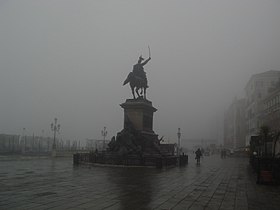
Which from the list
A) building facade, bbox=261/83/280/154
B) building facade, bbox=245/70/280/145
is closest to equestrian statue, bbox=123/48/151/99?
building facade, bbox=261/83/280/154

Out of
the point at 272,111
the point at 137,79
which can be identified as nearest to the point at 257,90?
the point at 272,111

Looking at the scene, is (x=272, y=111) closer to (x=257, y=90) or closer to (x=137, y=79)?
(x=257, y=90)

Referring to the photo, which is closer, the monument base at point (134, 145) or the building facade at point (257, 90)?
the monument base at point (134, 145)

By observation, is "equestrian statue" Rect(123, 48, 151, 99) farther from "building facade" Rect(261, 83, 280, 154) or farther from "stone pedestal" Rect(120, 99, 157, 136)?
"building facade" Rect(261, 83, 280, 154)

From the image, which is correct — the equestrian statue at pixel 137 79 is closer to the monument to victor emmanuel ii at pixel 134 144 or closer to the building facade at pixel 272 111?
the monument to victor emmanuel ii at pixel 134 144

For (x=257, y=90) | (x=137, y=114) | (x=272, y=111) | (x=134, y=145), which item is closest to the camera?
(x=134, y=145)

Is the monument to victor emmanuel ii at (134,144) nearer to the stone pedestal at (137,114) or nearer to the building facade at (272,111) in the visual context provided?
the stone pedestal at (137,114)

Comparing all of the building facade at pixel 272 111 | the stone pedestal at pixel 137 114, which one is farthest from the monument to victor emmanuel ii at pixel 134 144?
the building facade at pixel 272 111

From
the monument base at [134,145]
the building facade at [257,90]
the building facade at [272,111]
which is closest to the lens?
the monument base at [134,145]

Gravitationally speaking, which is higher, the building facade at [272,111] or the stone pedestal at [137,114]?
the building facade at [272,111]

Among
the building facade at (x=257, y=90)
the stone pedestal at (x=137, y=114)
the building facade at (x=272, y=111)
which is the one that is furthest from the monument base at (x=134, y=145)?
the building facade at (x=257, y=90)

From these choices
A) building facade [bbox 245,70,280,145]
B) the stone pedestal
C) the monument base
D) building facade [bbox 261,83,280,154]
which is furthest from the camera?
building facade [bbox 245,70,280,145]

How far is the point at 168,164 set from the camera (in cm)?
3194

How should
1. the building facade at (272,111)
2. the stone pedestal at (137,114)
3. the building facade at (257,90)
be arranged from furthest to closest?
the building facade at (257,90)
the building facade at (272,111)
the stone pedestal at (137,114)
